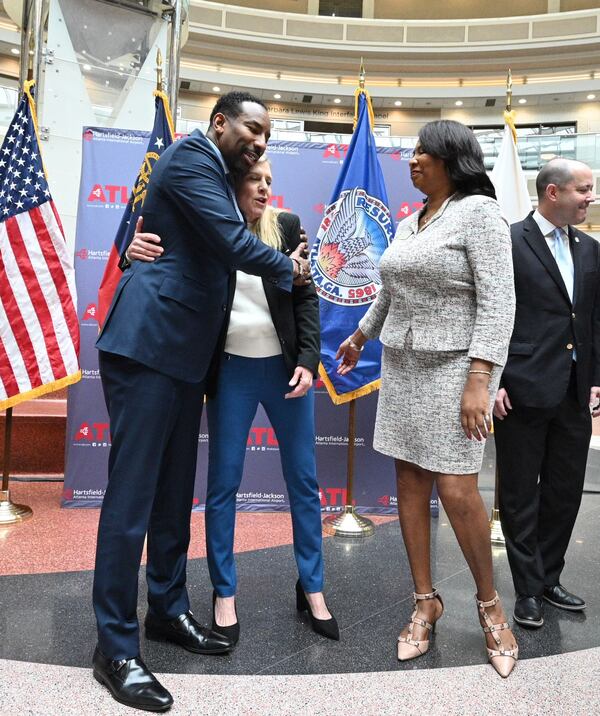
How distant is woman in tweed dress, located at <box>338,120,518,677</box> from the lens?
1703 millimetres

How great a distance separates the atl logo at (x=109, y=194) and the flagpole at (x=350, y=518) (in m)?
1.48

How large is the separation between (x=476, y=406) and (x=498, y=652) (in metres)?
0.71

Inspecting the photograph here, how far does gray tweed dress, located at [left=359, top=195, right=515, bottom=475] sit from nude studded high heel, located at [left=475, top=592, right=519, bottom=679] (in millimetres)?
422

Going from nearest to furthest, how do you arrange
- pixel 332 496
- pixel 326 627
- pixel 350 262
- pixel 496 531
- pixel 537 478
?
pixel 326 627 < pixel 537 478 < pixel 496 531 < pixel 350 262 < pixel 332 496

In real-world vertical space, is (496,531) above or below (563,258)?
below

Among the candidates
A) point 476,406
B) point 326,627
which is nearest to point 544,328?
point 476,406

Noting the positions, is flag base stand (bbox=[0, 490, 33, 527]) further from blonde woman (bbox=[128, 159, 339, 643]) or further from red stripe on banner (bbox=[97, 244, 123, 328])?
blonde woman (bbox=[128, 159, 339, 643])

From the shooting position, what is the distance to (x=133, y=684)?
60.9 inches

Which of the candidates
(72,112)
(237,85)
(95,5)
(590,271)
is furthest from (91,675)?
(237,85)

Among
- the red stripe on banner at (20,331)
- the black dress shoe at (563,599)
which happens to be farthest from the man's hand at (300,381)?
the red stripe on banner at (20,331)

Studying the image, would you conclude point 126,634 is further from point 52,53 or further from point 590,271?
point 52,53

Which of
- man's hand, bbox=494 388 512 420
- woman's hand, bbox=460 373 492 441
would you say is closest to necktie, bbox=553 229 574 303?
man's hand, bbox=494 388 512 420

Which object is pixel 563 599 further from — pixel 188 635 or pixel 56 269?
pixel 56 269

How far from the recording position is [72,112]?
13.6 ft
